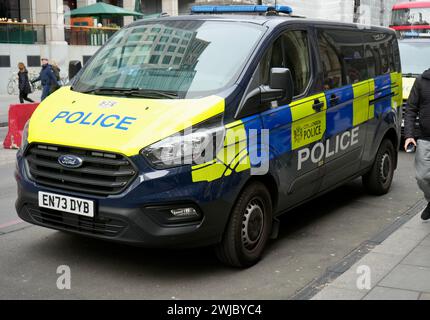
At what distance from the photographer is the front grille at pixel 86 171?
4359 mm

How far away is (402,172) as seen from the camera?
9.33 metres

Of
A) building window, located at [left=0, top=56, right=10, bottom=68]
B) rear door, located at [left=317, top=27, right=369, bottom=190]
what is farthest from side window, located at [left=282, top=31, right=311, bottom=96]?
building window, located at [left=0, top=56, right=10, bottom=68]

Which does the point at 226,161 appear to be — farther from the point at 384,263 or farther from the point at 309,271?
the point at 384,263

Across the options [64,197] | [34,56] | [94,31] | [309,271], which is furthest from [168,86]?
[94,31]

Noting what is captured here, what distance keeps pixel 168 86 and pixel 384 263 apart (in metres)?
2.24

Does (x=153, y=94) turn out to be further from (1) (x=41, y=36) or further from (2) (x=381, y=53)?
(1) (x=41, y=36)

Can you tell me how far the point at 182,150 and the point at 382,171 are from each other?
3.95 metres

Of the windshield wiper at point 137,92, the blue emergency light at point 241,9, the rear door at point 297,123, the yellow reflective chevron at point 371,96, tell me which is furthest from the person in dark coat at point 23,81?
the rear door at point 297,123

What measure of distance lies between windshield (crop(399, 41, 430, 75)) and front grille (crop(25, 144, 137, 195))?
31.1 feet

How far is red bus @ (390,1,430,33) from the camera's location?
952 inches

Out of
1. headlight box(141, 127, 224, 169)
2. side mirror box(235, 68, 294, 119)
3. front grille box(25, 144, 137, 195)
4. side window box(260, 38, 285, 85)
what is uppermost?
side window box(260, 38, 285, 85)

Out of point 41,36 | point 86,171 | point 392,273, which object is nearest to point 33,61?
point 41,36

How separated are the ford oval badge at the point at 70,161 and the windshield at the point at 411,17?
22.3 m

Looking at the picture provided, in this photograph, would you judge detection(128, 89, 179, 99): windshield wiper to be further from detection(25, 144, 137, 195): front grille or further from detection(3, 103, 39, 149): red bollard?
detection(3, 103, 39, 149): red bollard
